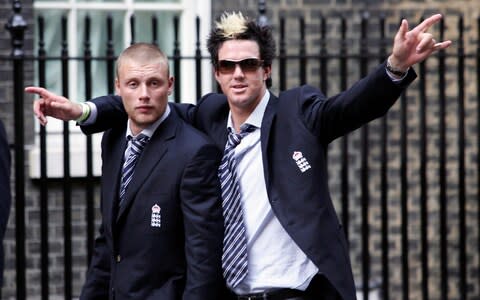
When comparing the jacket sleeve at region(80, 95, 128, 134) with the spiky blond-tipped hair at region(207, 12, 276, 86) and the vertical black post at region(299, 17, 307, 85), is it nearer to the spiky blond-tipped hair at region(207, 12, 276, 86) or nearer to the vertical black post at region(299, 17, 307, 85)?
the spiky blond-tipped hair at region(207, 12, 276, 86)

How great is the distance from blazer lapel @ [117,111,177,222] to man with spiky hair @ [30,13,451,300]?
8.7 inches

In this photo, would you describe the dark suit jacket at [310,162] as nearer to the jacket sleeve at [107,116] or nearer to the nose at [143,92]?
the nose at [143,92]

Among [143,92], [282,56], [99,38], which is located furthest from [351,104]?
[99,38]

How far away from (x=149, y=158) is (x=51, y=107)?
18.1 inches

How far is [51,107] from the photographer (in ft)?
14.6

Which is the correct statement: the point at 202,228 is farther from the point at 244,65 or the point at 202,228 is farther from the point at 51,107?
the point at 51,107

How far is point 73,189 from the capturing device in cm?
785

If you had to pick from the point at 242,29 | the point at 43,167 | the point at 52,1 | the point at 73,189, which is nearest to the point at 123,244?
the point at 242,29

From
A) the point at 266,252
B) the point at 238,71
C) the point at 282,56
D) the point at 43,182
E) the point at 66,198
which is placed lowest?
the point at 266,252

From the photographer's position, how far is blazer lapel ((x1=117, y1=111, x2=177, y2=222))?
14.3ft

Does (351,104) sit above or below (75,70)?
below

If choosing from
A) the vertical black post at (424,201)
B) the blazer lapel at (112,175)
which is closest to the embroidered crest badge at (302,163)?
the blazer lapel at (112,175)

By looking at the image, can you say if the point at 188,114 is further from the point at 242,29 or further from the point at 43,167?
the point at 43,167

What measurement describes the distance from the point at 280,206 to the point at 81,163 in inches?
153
